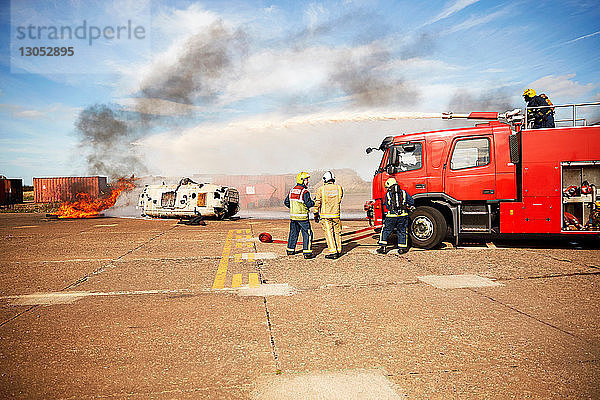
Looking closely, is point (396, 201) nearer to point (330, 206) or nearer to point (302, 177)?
point (330, 206)

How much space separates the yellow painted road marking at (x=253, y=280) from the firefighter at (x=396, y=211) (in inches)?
131

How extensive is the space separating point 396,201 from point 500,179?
2.69m

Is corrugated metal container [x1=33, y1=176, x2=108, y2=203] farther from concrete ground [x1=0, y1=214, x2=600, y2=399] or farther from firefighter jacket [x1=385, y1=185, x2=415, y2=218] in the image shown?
firefighter jacket [x1=385, y1=185, x2=415, y2=218]

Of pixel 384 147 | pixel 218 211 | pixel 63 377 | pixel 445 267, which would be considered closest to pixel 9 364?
pixel 63 377

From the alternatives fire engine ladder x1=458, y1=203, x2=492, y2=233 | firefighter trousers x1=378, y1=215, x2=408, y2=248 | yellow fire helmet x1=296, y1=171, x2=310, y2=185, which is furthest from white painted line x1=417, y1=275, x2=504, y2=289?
yellow fire helmet x1=296, y1=171, x2=310, y2=185

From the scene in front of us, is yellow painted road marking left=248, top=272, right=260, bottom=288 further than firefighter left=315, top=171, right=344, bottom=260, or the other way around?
firefighter left=315, top=171, right=344, bottom=260

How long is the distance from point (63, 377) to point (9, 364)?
701 millimetres

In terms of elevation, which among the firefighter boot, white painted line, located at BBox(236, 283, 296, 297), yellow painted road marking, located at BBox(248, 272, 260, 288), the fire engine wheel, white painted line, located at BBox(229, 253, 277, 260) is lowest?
white painted line, located at BBox(236, 283, 296, 297)

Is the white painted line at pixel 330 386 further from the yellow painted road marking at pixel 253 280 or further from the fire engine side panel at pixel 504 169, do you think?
the fire engine side panel at pixel 504 169

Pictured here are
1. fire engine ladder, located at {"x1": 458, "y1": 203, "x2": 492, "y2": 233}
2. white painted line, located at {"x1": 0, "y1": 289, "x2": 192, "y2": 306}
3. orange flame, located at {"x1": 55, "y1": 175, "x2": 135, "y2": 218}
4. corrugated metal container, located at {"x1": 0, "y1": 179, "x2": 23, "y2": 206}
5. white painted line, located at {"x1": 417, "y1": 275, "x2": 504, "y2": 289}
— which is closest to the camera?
white painted line, located at {"x1": 0, "y1": 289, "x2": 192, "y2": 306}

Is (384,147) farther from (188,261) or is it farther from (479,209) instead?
(188,261)

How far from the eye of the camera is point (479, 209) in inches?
375

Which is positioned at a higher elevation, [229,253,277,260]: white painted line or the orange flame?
the orange flame

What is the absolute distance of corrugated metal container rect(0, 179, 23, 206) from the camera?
36.5m
